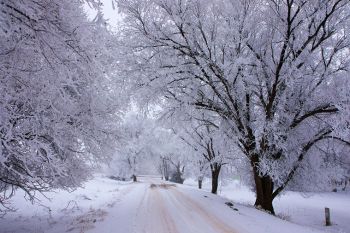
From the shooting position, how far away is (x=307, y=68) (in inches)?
664

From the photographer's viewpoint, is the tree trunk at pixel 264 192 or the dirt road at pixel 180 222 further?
the tree trunk at pixel 264 192

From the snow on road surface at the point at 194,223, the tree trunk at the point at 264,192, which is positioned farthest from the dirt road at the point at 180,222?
the tree trunk at the point at 264,192

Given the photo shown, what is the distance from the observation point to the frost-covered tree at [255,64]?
14672 millimetres

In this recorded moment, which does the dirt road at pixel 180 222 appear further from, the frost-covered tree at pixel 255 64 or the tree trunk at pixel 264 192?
the frost-covered tree at pixel 255 64

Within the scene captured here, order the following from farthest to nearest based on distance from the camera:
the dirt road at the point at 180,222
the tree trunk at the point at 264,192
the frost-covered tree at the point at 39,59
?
the tree trunk at the point at 264,192 < the dirt road at the point at 180,222 < the frost-covered tree at the point at 39,59

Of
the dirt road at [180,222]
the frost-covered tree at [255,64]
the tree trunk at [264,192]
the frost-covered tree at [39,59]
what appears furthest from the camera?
the tree trunk at [264,192]

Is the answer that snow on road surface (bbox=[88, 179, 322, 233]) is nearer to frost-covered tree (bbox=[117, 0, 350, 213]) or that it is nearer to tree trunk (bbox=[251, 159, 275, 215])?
tree trunk (bbox=[251, 159, 275, 215])

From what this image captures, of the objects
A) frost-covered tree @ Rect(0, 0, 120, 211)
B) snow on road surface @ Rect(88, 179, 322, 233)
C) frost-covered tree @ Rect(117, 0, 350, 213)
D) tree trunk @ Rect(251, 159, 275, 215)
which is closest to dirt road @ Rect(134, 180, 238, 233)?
snow on road surface @ Rect(88, 179, 322, 233)

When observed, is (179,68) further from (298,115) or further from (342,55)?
(342,55)

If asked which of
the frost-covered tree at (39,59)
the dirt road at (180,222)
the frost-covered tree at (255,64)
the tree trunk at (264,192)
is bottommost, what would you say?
the dirt road at (180,222)

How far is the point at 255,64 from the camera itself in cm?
→ 1633

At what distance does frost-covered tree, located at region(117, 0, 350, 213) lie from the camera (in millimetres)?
14672

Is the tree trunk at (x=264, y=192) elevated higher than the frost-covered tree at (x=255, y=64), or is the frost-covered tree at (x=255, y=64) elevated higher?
the frost-covered tree at (x=255, y=64)

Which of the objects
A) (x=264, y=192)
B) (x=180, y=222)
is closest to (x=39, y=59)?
(x=180, y=222)
